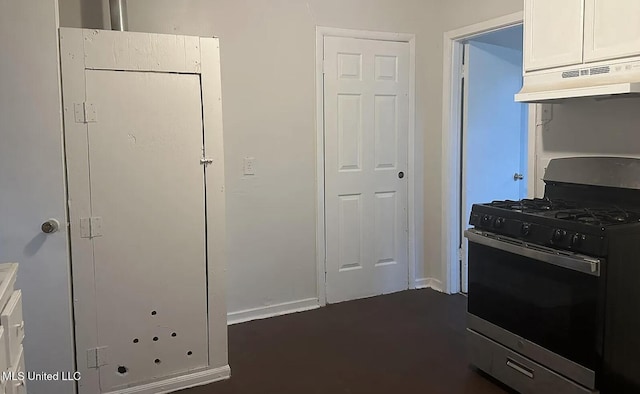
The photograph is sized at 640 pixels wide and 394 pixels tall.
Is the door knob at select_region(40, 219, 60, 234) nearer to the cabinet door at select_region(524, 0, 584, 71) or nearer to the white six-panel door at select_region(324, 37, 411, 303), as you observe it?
the white six-panel door at select_region(324, 37, 411, 303)

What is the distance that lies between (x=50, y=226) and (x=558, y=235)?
7.49 feet

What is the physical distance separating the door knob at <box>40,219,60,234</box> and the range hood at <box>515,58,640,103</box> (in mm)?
2362

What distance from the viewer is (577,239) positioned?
87.9 inches

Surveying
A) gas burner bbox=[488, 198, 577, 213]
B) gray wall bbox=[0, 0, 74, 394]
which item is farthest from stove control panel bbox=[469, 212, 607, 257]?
gray wall bbox=[0, 0, 74, 394]

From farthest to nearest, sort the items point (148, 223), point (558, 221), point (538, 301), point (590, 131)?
point (590, 131), point (148, 223), point (538, 301), point (558, 221)

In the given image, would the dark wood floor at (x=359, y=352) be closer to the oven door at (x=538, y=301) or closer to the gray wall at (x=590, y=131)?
the oven door at (x=538, y=301)

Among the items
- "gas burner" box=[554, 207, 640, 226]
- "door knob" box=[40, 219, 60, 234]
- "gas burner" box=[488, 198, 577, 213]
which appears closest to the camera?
"gas burner" box=[554, 207, 640, 226]

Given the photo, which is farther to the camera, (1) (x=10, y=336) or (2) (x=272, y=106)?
(2) (x=272, y=106)

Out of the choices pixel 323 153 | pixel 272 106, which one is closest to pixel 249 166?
pixel 272 106

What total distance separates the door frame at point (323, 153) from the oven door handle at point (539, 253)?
1.39 m

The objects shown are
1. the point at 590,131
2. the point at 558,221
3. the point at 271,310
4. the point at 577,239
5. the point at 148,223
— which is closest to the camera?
the point at 577,239

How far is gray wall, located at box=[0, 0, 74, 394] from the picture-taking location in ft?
7.75

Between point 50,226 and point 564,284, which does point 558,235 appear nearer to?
point 564,284

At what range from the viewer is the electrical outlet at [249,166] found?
12.1 feet
